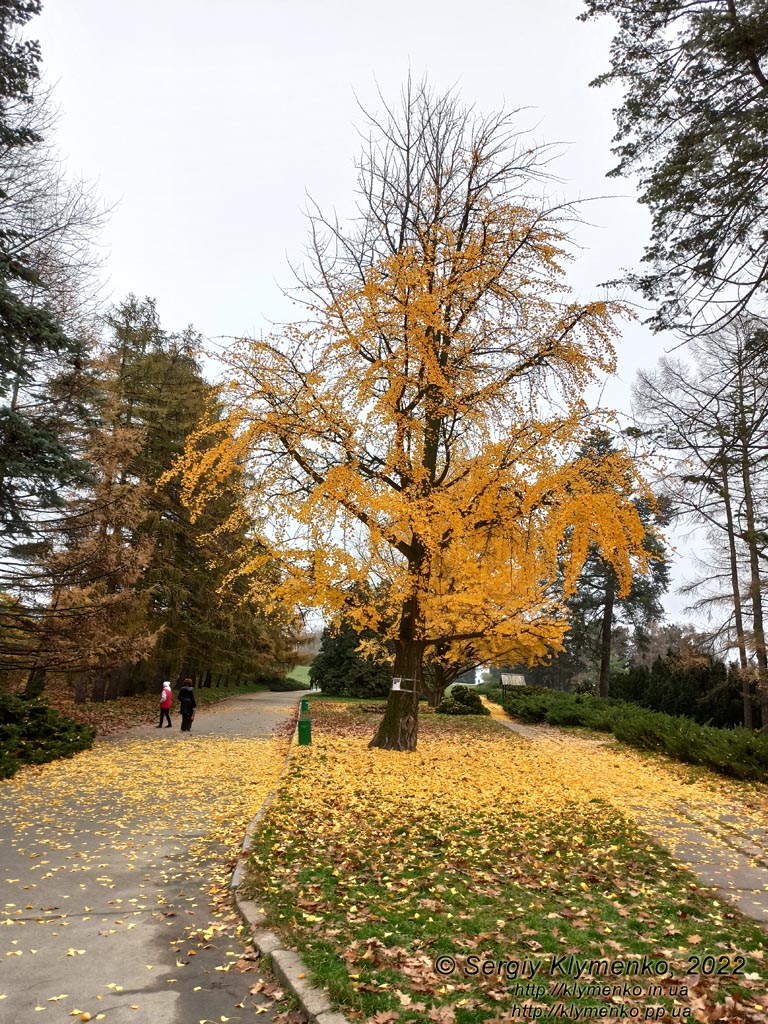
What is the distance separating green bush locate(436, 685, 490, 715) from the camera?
76.4ft

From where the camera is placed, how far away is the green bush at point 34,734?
431 inches

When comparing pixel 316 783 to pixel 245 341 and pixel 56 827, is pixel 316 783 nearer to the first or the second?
pixel 56 827

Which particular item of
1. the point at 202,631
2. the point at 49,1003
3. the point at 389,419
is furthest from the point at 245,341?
the point at 202,631

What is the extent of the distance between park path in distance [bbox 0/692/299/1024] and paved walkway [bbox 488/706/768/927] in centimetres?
423

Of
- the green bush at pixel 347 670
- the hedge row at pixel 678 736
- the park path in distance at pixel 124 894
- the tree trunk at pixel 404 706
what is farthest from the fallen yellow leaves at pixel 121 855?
the green bush at pixel 347 670

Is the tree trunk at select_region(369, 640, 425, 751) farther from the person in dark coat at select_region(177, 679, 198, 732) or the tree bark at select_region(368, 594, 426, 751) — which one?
the person in dark coat at select_region(177, 679, 198, 732)

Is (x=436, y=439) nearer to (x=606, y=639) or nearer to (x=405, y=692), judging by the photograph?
(x=405, y=692)

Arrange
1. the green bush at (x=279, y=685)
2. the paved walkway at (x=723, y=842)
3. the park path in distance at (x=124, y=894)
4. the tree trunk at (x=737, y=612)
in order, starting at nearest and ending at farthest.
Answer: the park path in distance at (x=124, y=894)
the paved walkway at (x=723, y=842)
the tree trunk at (x=737, y=612)
the green bush at (x=279, y=685)

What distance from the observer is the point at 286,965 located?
3.82 meters

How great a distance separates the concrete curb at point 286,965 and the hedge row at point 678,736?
9.85m

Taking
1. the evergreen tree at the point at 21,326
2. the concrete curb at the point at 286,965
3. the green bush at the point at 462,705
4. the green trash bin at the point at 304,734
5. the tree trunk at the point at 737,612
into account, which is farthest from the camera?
the green bush at the point at 462,705

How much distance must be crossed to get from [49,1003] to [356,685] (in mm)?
27413

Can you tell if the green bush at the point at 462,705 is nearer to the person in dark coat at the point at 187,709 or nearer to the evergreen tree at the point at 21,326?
the person in dark coat at the point at 187,709

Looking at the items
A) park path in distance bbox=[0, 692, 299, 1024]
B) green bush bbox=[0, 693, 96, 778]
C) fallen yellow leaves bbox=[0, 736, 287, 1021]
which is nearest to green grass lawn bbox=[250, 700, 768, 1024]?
park path in distance bbox=[0, 692, 299, 1024]
